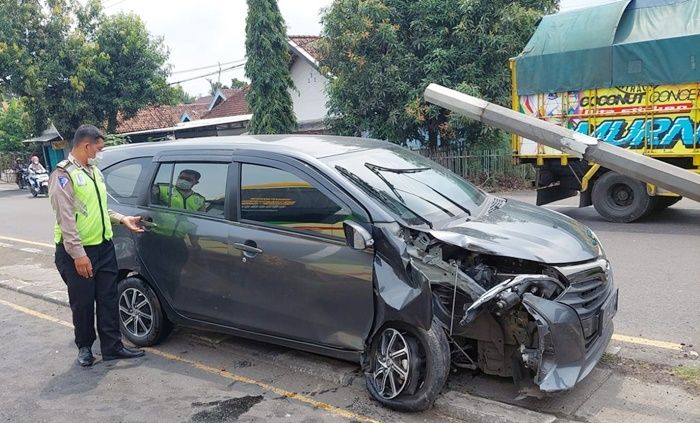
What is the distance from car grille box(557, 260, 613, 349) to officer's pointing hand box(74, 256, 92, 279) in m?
3.26

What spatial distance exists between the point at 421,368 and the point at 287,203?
142 cm

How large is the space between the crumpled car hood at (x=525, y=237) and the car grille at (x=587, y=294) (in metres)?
0.08

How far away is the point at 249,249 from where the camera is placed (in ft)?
13.4

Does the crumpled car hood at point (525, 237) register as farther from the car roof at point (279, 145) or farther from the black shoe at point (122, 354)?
the black shoe at point (122, 354)

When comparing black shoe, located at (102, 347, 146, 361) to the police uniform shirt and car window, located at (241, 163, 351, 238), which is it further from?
car window, located at (241, 163, 351, 238)

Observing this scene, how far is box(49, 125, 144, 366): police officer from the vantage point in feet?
14.0

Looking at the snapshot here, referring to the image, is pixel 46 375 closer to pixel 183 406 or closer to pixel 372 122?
pixel 183 406

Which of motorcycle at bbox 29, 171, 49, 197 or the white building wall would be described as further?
the white building wall

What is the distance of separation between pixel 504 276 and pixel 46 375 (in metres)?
3.51

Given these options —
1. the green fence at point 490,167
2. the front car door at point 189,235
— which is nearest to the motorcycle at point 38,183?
the green fence at point 490,167

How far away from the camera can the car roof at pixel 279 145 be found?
418cm

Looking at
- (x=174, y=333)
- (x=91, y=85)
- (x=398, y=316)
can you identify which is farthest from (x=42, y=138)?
(x=398, y=316)

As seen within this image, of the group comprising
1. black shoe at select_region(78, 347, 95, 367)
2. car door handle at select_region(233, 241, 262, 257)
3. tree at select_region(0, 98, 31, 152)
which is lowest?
black shoe at select_region(78, 347, 95, 367)

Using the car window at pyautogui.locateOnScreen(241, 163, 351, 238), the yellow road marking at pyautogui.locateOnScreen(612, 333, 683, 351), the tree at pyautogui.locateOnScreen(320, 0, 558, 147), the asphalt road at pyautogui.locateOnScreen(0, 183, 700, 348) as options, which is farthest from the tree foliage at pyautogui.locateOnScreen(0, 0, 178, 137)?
the yellow road marking at pyautogui.locateOnScreen(612, 333, 683, 351)
